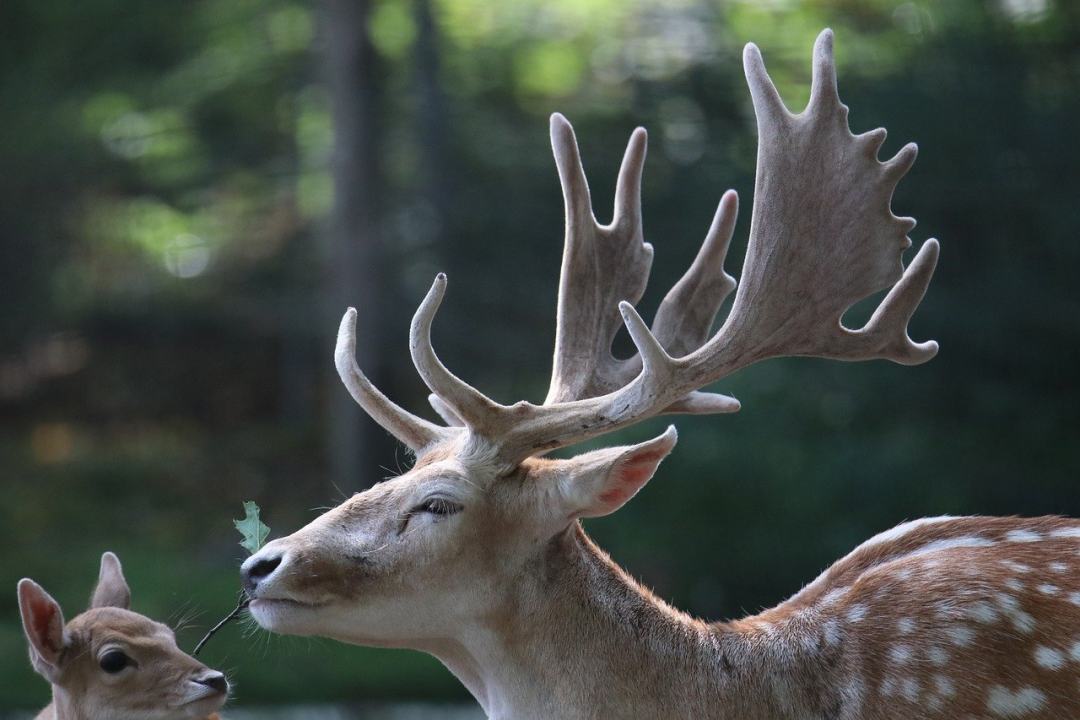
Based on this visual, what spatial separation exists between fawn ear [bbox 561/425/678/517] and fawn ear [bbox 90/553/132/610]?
1.44 metres

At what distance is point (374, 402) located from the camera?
3.49 m

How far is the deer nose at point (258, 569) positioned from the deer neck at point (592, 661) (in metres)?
0.42

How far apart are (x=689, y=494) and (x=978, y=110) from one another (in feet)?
9.86

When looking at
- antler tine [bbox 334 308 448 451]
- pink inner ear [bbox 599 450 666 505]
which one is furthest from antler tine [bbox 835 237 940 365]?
antler tine [bbox 334 308 448 451]

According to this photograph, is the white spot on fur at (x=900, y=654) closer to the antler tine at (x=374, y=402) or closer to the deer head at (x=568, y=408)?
the deer head at (x=568, y=408)

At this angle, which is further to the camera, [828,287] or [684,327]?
[684,327]

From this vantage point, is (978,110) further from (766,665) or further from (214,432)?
(766,665)

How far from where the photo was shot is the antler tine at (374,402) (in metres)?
3.45

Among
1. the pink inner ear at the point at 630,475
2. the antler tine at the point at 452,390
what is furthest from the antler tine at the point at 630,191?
the pink inner ear at the point at 630,475

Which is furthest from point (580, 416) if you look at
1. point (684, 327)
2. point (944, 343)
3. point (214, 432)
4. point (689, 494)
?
point (214, 432)

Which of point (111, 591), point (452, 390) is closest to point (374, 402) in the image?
point (452, 390)

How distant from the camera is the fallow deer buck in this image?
307 centimetres

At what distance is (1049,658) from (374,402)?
1563 mm

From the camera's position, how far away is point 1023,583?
10.3ft
